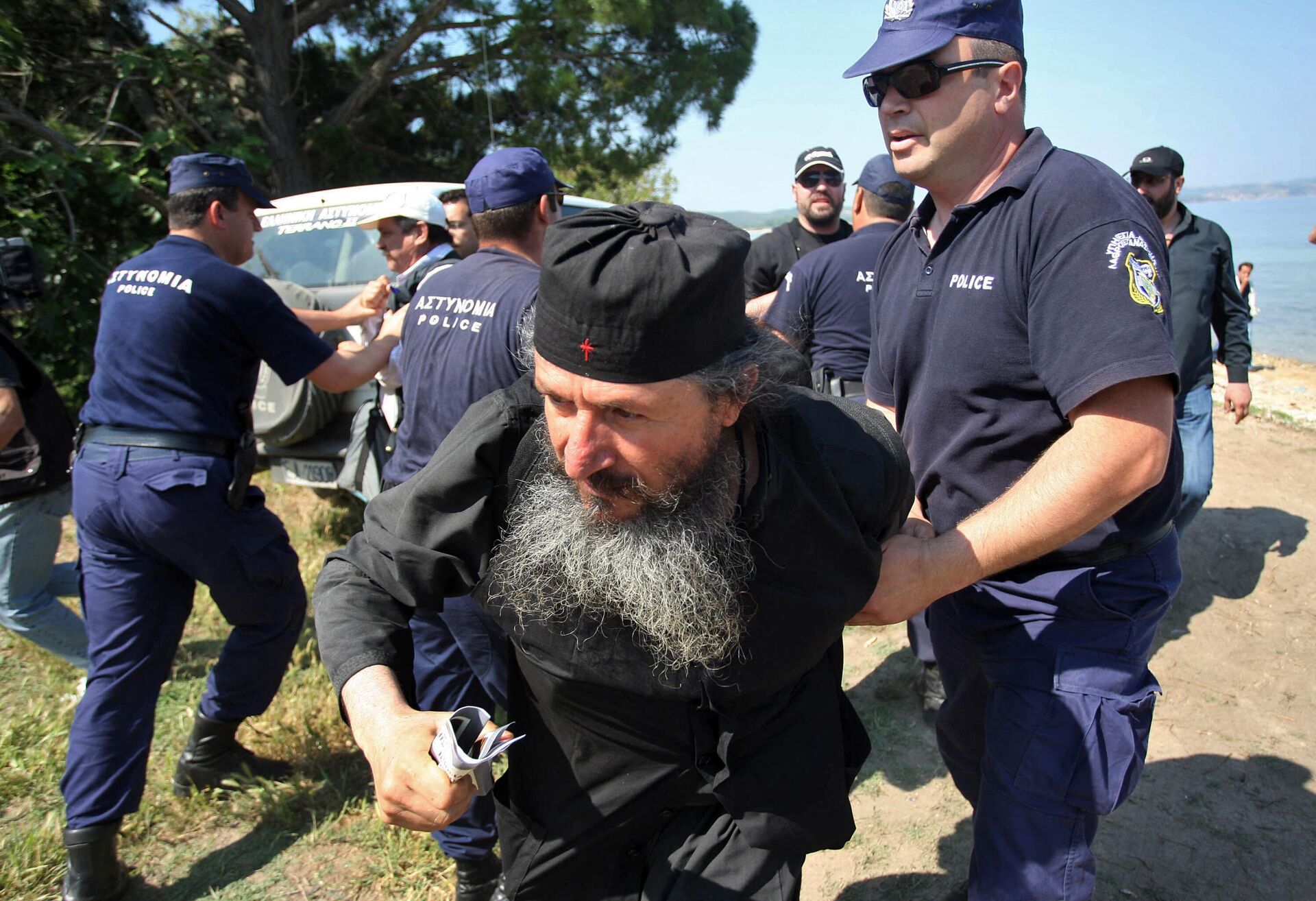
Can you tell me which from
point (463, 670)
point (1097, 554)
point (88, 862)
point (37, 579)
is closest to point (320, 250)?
point (37, 579)

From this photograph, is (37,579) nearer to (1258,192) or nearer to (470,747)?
(470,747)

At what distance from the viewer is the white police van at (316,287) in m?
4.81

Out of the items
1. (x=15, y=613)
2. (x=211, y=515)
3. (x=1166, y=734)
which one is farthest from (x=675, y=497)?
(x=15, y=613)

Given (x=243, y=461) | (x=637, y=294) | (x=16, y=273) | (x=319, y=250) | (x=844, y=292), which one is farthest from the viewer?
(x=319, y=250)

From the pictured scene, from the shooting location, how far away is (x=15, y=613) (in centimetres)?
364

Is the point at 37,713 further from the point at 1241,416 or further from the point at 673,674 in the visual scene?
the point at 1241,416

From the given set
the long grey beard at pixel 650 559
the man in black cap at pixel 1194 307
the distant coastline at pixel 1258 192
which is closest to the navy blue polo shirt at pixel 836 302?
the man in black cap at pixel 1194 307

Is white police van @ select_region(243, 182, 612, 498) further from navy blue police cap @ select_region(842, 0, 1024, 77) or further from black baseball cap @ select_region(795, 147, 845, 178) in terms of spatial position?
navy blue police cap @ select_region(842, 0, 1024, 77)

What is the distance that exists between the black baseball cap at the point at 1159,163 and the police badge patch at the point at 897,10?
3.32 meters

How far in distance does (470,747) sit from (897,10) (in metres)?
1.79

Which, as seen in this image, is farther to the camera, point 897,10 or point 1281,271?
point 1281,271

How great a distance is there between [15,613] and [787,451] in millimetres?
3546

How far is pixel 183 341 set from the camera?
3.01m

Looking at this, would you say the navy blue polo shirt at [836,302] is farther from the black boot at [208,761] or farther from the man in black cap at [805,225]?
the black boot at [208,761]
